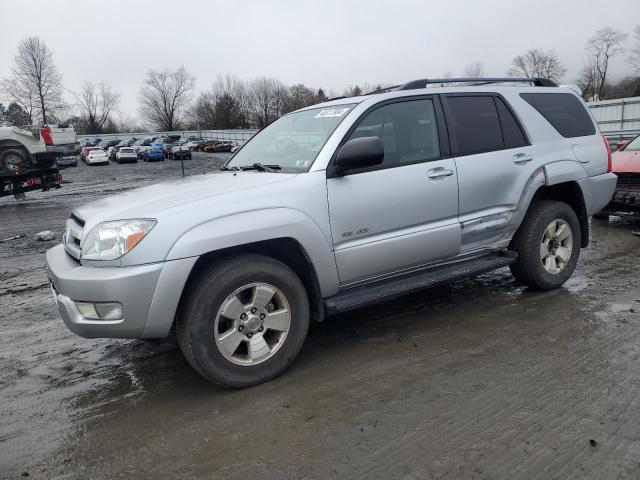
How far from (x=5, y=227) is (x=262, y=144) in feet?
30.7

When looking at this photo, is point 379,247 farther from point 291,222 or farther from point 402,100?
point 402,100

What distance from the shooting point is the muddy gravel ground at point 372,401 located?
101 inches

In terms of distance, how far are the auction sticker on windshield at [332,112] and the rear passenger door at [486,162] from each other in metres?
0.91

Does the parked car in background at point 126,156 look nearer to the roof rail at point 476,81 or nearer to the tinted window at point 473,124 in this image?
the roof rail at point 476,81

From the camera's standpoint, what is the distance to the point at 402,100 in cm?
409

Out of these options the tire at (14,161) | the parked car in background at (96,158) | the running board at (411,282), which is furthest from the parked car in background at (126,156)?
the running board at (411,282)

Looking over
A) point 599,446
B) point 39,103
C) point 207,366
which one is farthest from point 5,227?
point 39,103

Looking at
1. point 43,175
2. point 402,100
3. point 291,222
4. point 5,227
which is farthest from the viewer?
point 43,175

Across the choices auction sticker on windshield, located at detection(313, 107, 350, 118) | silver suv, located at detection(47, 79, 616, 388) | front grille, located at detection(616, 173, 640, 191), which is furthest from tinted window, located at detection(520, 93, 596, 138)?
front grille, located at detection(616, 173, 640, 191)

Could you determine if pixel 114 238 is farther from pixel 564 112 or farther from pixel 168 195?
pixel 564 112

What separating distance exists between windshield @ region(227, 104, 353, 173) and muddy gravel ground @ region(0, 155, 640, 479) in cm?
146

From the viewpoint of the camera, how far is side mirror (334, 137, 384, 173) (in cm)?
345

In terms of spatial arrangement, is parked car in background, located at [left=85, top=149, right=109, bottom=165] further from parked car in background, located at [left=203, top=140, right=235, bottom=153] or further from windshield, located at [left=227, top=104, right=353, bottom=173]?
windshield, located at [left=227, top=104, right=353, bottom=173]

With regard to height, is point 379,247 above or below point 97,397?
above
